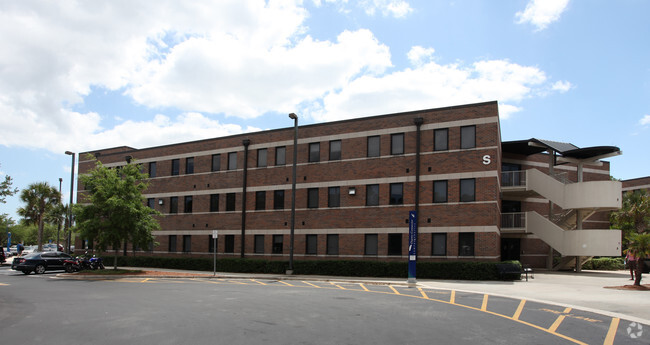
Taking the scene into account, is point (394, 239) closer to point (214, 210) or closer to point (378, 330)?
point (214, 210)

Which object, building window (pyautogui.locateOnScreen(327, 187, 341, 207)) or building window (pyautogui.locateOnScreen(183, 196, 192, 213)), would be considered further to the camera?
building window (pyautogui.locateOnScreen(183, 196, 192, 213))

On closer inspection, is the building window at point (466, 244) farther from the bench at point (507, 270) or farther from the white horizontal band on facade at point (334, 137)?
the white horizontal band on facade at point (334, 137)

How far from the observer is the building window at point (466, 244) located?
92.2 feet

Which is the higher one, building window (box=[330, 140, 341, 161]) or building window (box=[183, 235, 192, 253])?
building window (box=[330, 140, 341, 161])

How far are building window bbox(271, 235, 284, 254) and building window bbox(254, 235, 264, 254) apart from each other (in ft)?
3.23

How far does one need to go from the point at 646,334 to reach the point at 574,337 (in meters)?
2.00

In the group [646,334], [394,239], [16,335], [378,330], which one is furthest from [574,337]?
[394,239]

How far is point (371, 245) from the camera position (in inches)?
1222

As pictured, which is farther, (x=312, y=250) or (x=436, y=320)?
(x=312, y=250)

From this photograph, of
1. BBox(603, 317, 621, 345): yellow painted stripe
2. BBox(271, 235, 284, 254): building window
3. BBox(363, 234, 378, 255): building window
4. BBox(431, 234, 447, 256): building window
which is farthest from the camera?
BBox(271, 235, 284, 254): building window

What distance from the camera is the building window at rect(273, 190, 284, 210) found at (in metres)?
34.4

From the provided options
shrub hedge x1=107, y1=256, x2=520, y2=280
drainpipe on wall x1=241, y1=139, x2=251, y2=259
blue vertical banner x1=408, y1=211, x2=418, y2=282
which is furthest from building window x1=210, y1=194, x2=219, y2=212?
blue vertical banner x1=408, y1=211, x2=418, y2=282

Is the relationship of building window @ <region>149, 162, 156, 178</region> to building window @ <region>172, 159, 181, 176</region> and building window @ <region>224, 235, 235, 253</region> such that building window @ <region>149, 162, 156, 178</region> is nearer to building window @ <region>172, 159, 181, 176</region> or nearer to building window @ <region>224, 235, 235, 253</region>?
building window @ <region>172, 159, 181, 176</region>

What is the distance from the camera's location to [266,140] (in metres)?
→ 35.7
